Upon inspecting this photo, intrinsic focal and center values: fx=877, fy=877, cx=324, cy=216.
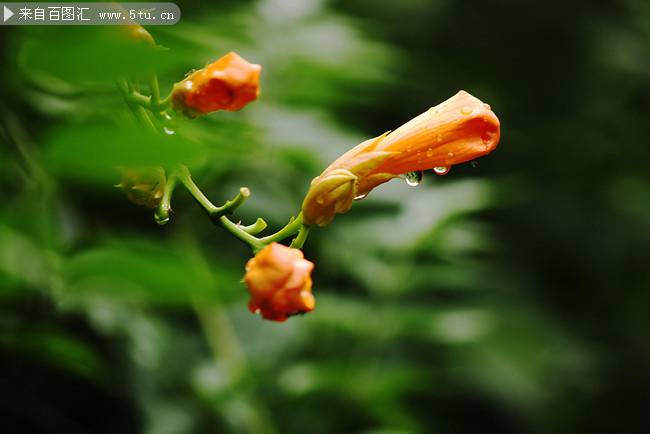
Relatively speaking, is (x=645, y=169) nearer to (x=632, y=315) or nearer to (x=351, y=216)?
(x=632, y=315)

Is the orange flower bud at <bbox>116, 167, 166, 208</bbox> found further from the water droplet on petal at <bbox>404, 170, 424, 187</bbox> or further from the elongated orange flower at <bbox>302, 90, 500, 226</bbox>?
the water droplet on petal at <bbox>404, 170, 424, 187</bbox>

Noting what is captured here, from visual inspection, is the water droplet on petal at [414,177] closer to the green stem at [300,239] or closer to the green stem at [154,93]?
the green stem at [300,239]

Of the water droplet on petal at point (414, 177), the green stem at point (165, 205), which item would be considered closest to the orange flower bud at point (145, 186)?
the green stem at point (165, 205)

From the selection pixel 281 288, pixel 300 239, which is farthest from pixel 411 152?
pixel 281 288

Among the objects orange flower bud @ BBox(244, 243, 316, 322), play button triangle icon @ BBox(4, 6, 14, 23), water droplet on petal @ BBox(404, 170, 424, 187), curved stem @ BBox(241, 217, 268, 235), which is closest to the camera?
orange flower bud @ BBox(244, 243, 316, 322)

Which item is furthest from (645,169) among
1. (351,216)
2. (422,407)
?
(351,216)

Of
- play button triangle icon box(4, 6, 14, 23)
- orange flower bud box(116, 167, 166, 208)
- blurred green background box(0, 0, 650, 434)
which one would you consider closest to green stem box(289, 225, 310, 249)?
blurred green background box(0, 0, 650, 434)

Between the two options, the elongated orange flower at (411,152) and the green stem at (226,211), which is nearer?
the green stem at (226,211)
